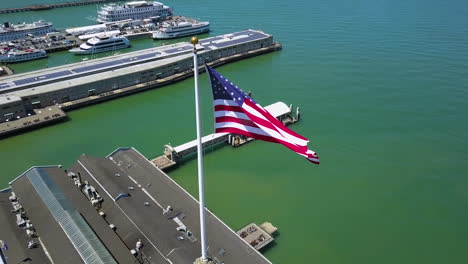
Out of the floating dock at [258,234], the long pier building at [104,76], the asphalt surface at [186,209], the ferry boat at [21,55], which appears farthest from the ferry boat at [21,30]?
the floating dock at [258,234]

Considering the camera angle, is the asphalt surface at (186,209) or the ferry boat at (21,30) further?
the ferry boat at (21,30)

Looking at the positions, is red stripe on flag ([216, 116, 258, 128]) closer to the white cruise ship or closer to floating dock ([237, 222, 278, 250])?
floating dock ([237, 222, 278, 250])

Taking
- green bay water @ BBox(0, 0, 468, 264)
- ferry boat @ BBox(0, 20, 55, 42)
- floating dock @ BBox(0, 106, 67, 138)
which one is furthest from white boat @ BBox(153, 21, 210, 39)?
floating dock @ BBox(0, 106, 67, 138)

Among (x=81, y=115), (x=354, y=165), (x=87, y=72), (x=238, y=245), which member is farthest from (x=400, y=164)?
(x=87, y=72)

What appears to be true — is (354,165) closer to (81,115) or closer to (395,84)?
(395,84)

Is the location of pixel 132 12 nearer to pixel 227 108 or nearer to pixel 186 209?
pixel 186 209

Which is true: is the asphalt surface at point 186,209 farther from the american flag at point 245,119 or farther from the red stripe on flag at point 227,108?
the red stripe on flag at point 227,108
